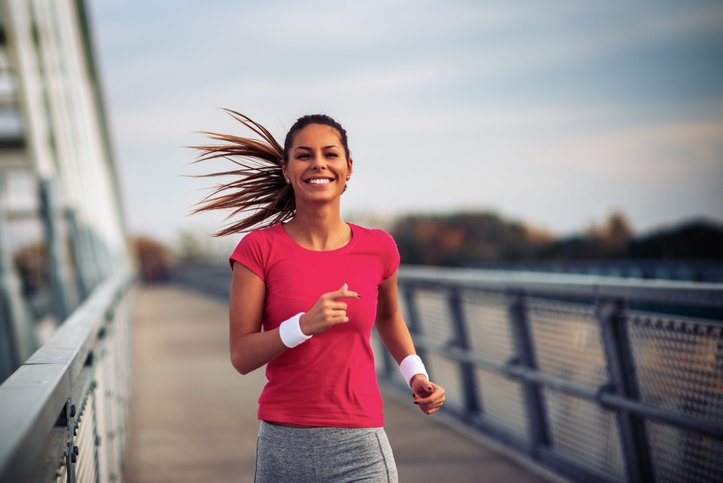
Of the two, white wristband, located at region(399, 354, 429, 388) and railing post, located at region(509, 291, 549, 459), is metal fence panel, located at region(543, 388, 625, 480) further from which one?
white wristband, located at region(399, 354, 429, 388)

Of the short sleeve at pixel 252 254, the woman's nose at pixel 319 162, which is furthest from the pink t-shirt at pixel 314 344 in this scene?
the woman's nose at pixel 319 162

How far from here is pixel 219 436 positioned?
736cm

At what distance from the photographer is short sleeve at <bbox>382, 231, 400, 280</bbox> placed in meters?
2.80

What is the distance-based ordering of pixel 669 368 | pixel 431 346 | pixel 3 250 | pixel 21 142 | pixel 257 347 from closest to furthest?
pixel 257 347 → pixel 669 368 → pixel 3 250 → pixel 431 346 → pixel 21 142

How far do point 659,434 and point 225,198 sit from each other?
8.76 ft

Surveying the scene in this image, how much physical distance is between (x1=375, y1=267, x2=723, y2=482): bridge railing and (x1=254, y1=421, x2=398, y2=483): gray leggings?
1.84 metres

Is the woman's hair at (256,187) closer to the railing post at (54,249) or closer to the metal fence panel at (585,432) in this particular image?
the metal fence panel at (585,432)

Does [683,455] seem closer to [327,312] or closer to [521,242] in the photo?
[327,312]

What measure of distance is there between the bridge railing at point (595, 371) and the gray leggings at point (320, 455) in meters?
1.84

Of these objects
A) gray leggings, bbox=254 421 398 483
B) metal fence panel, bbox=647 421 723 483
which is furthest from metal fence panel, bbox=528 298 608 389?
gray leggings, bbox=254 421 398 483

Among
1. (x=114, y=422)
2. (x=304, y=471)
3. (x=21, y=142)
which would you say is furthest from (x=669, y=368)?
(x=21, y=142)

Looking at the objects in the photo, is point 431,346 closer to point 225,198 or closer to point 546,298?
point 546,298

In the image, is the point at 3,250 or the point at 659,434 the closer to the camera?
the point at 659,434

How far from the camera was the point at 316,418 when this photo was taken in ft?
8.51
